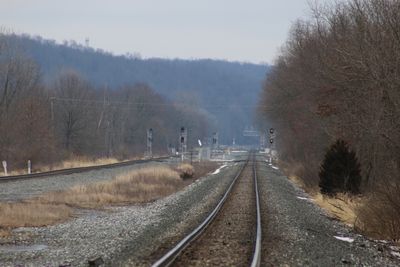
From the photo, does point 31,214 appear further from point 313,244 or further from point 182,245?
point 313,244

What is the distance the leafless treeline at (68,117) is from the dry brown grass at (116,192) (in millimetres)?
20041

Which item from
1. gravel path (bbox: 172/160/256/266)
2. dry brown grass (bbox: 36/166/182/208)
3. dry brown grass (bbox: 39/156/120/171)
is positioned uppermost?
dry brown grass (bbox: 39/156/120/171)

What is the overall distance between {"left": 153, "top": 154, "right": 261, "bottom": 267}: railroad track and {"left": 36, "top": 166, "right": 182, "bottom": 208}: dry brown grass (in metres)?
8.27

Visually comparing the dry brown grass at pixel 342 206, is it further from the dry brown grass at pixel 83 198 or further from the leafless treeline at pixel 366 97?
the dry brown grass at pixel 83 198

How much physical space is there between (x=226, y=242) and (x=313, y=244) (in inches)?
81.9

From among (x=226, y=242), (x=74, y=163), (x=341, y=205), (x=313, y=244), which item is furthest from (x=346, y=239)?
(x=74, y=163)

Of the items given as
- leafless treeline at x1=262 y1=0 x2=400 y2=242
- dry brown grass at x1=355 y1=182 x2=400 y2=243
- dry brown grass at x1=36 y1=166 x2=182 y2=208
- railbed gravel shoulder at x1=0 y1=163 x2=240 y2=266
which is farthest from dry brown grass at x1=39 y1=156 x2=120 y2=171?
dry brown grass at x1=355 y1=182 x2=400 y2=243

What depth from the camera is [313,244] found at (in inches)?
534

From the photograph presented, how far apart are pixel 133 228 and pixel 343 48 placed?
36.1 ft

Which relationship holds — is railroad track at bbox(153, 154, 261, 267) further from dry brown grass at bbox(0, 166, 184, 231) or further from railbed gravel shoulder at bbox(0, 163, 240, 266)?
dry brown grass at bbox(0, 166, 184, 231)

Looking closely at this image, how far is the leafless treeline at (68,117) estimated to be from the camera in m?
58.5

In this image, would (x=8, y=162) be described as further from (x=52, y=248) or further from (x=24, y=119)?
(x=52, y=248)

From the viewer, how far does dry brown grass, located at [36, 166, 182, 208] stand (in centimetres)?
2627

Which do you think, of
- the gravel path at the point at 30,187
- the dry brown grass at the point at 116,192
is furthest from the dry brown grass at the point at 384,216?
the gravel path at the point at 30,187
